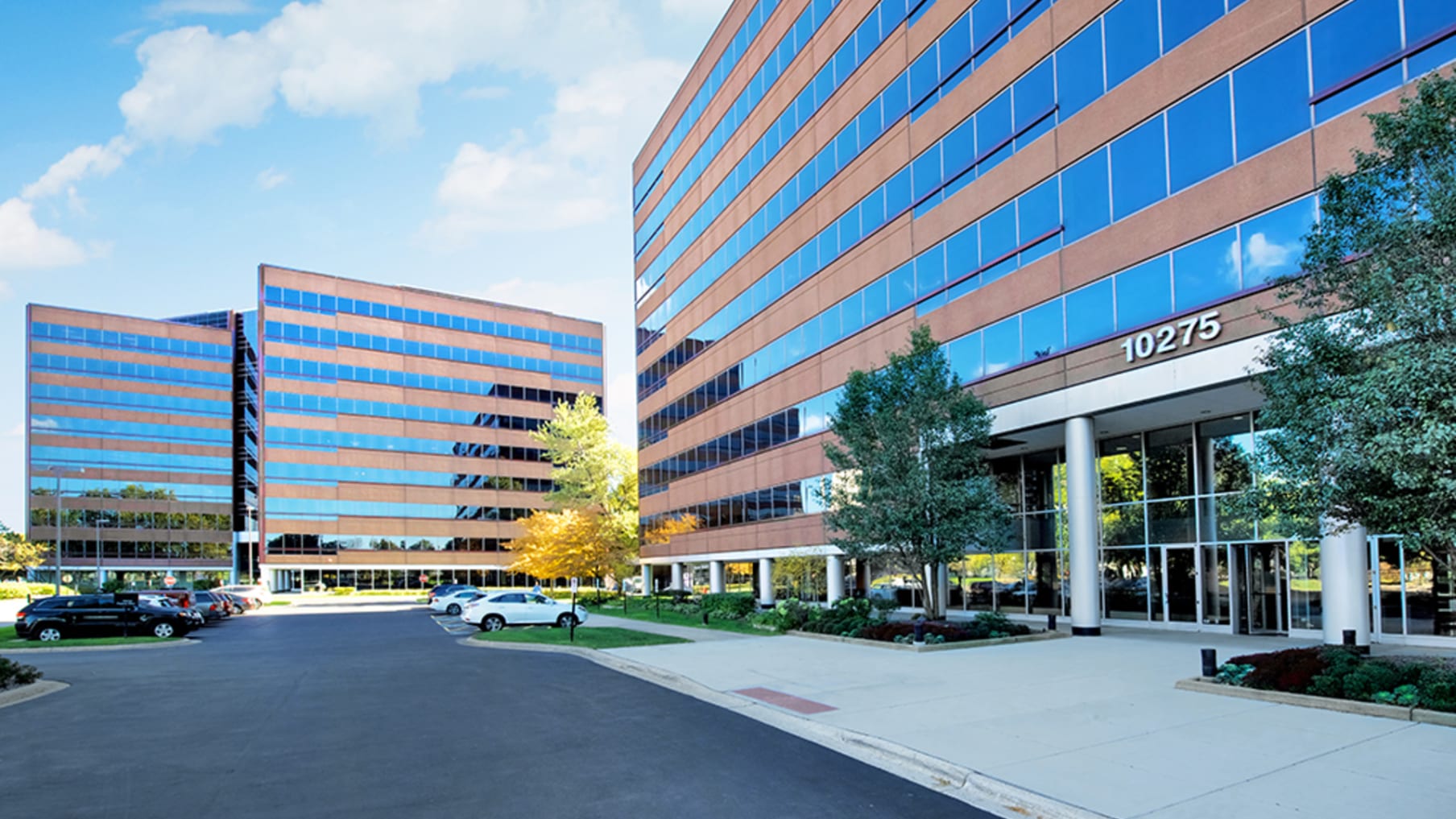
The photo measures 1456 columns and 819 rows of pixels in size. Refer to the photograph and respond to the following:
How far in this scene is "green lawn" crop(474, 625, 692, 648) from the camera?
24.2 metres

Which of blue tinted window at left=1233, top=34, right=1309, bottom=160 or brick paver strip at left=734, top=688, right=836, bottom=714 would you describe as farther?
blue tinted window at left=1233, top=34, right=1309, bottom=160

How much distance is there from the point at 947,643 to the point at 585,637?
10426 millimetres

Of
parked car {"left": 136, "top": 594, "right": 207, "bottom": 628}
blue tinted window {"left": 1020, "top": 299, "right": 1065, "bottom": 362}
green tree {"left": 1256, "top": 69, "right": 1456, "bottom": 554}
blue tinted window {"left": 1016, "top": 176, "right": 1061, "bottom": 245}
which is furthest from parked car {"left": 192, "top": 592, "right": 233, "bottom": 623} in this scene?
green tree {"left": 1256, "top": 69, "right": 1456, "bottom": 554}

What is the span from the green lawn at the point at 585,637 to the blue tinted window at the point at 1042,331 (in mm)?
12249

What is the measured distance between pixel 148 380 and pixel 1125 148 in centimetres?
10703

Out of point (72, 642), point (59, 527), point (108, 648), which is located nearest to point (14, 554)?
point (59, 527)

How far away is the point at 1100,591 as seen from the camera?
2694 cm

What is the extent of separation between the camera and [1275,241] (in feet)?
61.3

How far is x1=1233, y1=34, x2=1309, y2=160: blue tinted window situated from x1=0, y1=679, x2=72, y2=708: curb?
83.0 feet

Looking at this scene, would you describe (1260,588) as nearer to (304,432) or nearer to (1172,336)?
(1172,336)

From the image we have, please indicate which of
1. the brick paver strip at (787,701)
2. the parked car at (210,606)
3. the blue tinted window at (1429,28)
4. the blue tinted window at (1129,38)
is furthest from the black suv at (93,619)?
the blue tinted window at (1429,28)

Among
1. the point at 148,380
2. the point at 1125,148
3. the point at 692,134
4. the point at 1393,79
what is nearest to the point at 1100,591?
the point at 1125,148

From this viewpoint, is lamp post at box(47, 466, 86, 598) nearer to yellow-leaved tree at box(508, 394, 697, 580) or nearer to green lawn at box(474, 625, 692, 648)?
green lawn at box(474, 625, 692, 648)

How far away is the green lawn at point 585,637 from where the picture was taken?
952 inches
